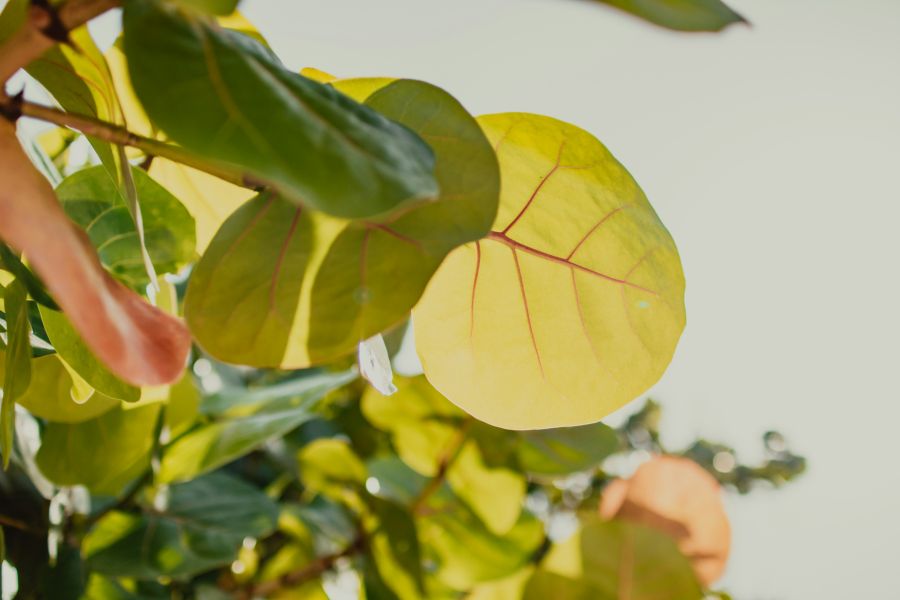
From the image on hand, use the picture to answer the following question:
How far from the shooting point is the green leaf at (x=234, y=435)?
586mm

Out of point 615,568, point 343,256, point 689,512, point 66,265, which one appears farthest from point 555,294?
point 689,512

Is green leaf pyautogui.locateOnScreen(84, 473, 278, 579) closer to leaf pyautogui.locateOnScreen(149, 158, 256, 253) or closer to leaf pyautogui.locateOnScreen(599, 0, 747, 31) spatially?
leaf pyautogui.locateOnScreen(149, 158, 256, 253)

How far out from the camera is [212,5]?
0.70ft

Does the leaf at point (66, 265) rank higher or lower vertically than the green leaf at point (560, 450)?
higher

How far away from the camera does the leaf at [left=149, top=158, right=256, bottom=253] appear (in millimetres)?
387

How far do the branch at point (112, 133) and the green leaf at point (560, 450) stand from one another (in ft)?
1.95

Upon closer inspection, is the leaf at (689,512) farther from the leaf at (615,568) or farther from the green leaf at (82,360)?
the green leaf at (82,360)

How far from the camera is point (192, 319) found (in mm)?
307

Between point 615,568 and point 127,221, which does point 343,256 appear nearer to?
point 127,221

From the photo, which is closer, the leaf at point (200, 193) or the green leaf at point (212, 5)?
the green leaf at point (212, 5)

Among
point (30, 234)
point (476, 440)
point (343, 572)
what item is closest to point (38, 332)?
point (30, 234)

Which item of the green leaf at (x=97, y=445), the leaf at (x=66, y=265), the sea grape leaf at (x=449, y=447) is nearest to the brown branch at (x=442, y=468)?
the sea grape leaf at (x=449, y=447)

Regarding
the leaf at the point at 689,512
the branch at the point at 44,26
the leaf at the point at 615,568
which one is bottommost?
the leaf at the point at 689,512

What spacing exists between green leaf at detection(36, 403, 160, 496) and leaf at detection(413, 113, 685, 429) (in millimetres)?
252
